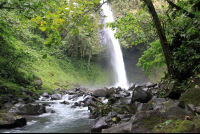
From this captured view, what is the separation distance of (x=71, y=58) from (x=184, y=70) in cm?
2250

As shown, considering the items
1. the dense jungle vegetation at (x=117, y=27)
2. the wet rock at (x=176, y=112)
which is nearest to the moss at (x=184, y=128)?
the wet rock at (x=176, y=112)

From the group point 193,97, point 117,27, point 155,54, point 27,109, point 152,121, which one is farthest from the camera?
point 155,54

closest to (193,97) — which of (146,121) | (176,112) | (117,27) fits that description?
(176,112)

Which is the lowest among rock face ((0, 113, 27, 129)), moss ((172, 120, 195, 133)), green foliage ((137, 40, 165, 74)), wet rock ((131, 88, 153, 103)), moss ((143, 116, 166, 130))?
moss ((172, 120, 195, 133))

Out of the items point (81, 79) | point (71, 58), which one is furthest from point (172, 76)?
point (71, 58)

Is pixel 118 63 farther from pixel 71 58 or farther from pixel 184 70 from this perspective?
pixel 184 70

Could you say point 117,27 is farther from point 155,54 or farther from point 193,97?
point 193,97

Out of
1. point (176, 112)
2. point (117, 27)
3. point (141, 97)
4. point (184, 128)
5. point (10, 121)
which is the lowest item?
point (184, 128)

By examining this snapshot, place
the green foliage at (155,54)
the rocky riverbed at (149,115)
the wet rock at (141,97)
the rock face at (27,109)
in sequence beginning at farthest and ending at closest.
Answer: the green foliage at (155,54), the rock face at (27,109), the wet rock at (141,97), the rocky riverbed at (149,115)

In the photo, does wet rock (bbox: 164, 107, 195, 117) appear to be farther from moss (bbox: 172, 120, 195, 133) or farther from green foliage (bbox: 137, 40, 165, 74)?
green foliage (bbox: 137, 40, 165, 74)

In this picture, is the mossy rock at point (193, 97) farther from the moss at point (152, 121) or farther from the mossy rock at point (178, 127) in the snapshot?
the moss at point (152, 121)

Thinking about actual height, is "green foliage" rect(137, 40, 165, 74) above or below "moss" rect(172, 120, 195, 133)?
above

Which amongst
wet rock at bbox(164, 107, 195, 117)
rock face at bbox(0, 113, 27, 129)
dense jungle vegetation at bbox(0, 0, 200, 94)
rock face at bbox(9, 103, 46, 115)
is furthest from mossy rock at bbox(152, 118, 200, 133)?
rock face at bbox(9, 103, 46, 115)

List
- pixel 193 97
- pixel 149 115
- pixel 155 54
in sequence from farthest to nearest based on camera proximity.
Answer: pixel 155 54 < pixel 193 97 < pixel 149 115
